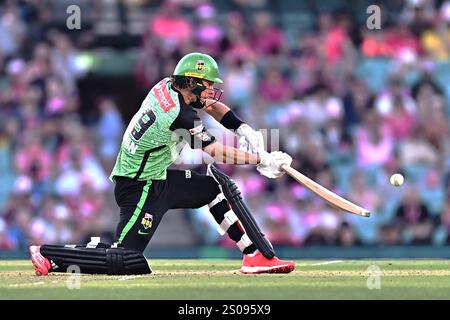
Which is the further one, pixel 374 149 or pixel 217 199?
pixel 374 149

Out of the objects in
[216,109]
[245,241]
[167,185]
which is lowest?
[245,241]

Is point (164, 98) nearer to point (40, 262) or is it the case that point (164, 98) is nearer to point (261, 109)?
point (40, 262)

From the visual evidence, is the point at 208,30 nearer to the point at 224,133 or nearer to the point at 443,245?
the point at 224,133

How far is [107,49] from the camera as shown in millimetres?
19453

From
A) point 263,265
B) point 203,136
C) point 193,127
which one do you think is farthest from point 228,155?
point 263,265

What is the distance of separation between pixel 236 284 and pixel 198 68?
6.91ft

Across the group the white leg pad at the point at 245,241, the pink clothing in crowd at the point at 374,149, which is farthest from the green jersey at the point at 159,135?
the pink clothing in crowd at the point at 374,149

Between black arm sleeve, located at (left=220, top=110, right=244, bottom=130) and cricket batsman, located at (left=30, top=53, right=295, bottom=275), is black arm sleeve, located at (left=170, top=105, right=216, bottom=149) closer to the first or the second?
cricket batsman, located at (left=30, top=53, right=295, bottom=275)

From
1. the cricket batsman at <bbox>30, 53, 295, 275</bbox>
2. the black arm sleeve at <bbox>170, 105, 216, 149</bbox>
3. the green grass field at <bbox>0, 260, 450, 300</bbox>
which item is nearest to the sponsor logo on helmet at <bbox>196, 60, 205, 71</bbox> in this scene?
the cricket batsman at <bbox>30, 53, 295, 275</bbox>

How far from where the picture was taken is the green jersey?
10.2 meters

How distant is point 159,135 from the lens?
10.4 m

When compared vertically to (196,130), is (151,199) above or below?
below

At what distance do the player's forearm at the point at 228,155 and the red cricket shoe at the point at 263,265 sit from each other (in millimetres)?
923
